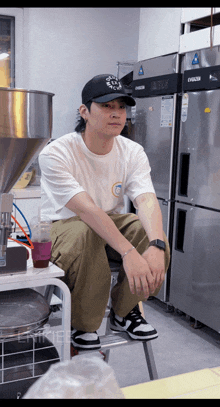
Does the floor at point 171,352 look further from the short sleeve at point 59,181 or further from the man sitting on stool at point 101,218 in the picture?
the short sleeve at point 59,181

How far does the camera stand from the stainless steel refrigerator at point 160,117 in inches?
103

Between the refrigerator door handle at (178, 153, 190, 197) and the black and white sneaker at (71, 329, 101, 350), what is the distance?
1306 millimetres

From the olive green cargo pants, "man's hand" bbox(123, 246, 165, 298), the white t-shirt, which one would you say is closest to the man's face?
the white t-shirt

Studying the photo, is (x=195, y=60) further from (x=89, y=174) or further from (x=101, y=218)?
(x=101, y=218)

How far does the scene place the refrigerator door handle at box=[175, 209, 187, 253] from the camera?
8.64 ft

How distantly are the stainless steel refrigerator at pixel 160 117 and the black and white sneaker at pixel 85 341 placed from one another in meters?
1.29

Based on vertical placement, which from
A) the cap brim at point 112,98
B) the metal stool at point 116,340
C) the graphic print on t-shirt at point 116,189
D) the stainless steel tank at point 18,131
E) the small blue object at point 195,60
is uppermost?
the small blue object at point 195,60

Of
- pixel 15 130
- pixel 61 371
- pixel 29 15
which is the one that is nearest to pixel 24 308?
pixel 15 130

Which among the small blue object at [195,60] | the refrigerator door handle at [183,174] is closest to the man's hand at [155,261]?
the refrigerator door handle at [183,174]

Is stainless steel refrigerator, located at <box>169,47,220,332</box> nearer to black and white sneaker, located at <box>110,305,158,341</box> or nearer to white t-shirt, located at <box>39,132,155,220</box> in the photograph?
white t-shirt, located at <box>39,132,155,220</box>

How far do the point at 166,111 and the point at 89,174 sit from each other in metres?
1.12

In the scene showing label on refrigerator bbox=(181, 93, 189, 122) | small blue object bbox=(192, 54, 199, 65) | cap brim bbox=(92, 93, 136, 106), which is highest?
small blue object bbox=(192, 54, 199, 65)

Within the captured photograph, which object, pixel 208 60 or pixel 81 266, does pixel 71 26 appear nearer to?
pixel 208 60

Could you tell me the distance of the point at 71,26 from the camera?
3379 mm
